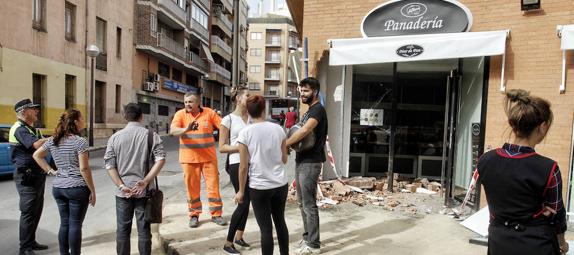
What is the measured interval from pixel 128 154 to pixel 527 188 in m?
3.24

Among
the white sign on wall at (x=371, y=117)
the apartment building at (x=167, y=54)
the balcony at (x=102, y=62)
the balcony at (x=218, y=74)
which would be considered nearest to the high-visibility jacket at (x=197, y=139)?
the white sign on wall at (x=371, y=117)

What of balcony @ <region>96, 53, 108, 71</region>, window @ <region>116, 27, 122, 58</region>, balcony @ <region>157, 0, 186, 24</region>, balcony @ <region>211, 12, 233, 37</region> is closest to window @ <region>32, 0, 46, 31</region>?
balcony @ <region>96, 53, 108, 71</region>

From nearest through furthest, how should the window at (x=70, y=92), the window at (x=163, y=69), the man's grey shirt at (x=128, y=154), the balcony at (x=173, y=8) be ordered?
the man's grey shirt at (x=128, y=154) → the window at (x=70, y=92) → the balcony at (x=173, y=8) → the window at (x=163, y=69)

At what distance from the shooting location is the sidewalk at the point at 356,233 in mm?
4480

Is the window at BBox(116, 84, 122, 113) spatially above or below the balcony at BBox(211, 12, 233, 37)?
below

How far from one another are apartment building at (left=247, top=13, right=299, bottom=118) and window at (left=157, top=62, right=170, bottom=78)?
43463 millimetres

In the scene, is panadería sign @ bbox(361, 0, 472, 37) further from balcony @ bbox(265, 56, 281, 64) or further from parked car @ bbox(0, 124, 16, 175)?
balcony @ bbox(265, 56, 281, 64)

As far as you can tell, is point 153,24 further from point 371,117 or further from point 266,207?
point 266,207

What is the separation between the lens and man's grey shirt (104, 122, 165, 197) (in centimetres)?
378

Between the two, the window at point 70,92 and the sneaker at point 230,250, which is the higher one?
the window at point 70,92

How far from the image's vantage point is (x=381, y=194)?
7.07m

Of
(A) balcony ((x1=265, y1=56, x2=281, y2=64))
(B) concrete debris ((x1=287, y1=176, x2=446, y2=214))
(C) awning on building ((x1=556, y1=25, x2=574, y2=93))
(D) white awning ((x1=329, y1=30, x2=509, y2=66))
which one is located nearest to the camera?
(C) awning on building ((x1=556, y1=25, x2=574, y2=93))

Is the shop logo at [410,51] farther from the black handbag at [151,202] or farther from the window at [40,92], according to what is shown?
the window at [40,92]

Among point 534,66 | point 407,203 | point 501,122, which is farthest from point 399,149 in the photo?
point 534,66
